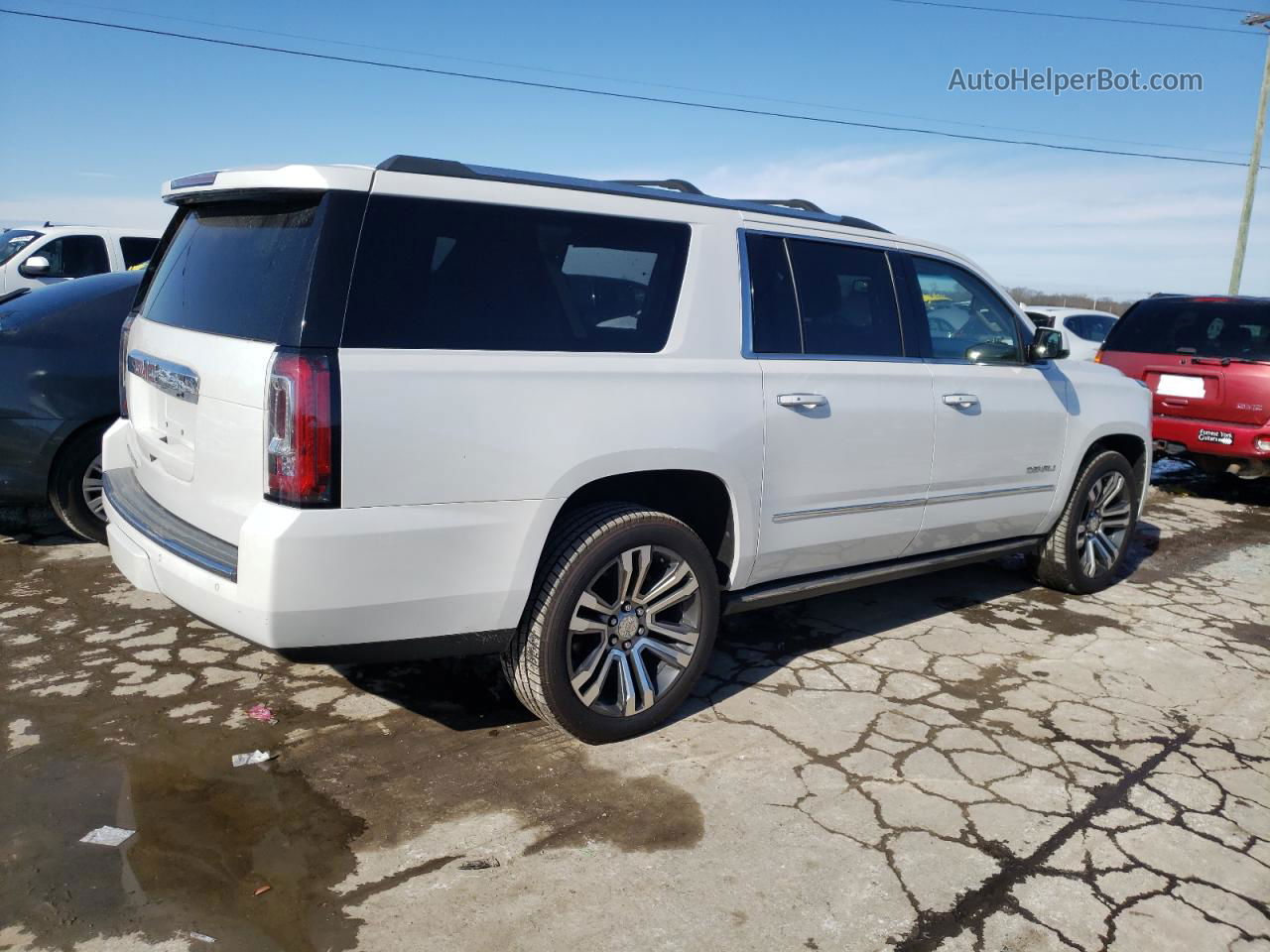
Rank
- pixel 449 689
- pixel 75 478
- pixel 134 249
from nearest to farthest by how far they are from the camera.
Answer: pixel 449 689, pixel 75 478, pixel 134 249

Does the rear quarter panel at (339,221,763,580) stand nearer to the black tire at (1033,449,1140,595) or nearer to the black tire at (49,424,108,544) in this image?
the black tire at (1033,449,1140,595)

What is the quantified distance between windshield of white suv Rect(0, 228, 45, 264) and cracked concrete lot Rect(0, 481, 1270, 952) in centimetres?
726

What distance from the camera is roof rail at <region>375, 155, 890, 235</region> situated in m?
3.05

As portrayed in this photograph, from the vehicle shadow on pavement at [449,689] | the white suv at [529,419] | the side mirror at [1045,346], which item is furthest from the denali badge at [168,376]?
the side mirror at [1045,346]

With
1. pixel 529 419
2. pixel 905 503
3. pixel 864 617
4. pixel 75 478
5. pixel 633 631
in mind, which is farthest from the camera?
pixel 75 478

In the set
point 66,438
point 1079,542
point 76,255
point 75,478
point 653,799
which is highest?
point 76,255

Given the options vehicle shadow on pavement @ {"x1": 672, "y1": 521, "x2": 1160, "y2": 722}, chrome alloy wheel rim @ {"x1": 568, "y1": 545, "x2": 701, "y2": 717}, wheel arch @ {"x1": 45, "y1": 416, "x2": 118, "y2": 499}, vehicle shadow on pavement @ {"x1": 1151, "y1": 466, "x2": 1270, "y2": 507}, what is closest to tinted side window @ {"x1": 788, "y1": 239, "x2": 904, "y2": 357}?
chrome alloy wheel rim @ {"x1": 568, "y1": 545, "x2": 701, "y2": 717}

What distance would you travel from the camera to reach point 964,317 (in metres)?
4.89

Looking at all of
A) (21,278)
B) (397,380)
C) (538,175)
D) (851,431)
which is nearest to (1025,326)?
(851,431)

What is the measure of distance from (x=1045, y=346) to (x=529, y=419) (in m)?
3.10

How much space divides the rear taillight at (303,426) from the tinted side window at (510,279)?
15cm

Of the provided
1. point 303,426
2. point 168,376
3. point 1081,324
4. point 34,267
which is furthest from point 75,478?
point 1081,324

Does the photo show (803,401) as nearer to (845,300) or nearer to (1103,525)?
(845,300)

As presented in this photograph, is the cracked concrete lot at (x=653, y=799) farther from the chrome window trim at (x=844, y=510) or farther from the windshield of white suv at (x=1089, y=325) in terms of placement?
the windshield of white suv at (x=1089, y=325)
